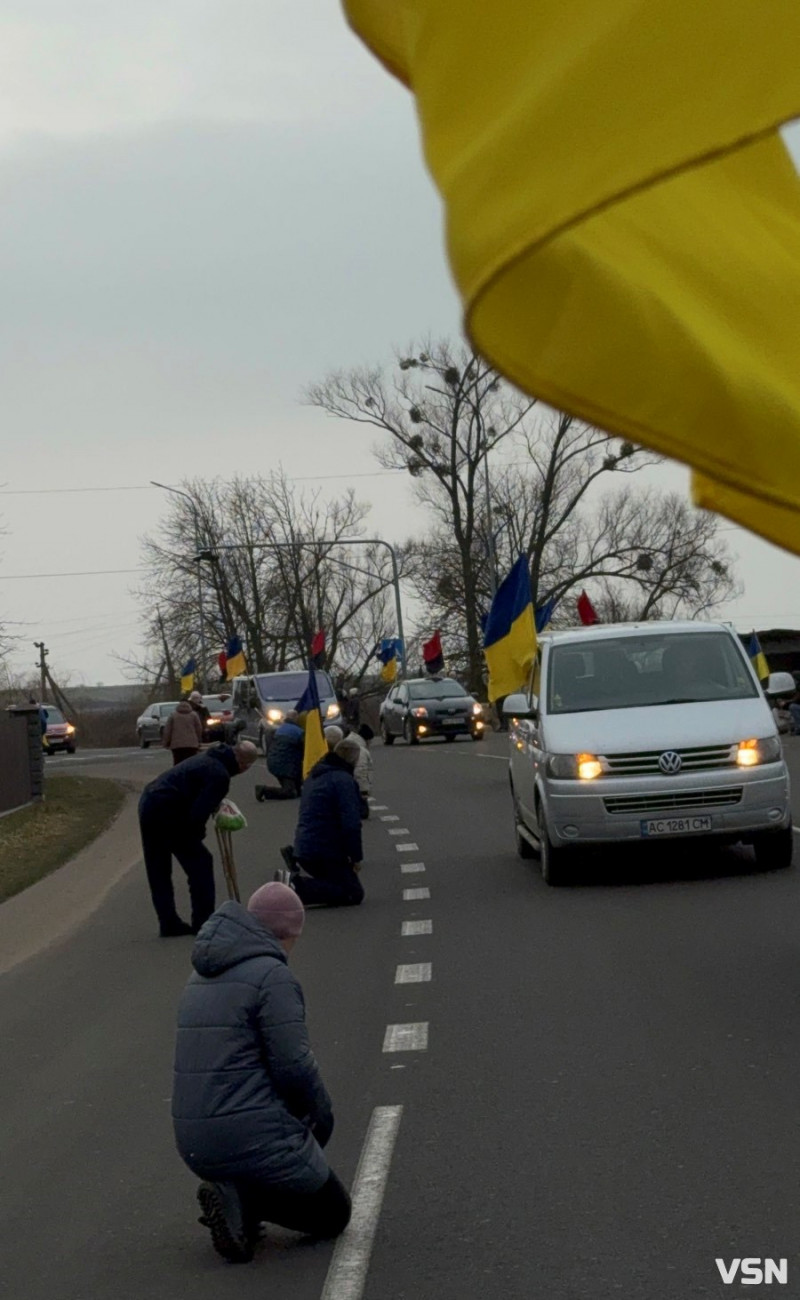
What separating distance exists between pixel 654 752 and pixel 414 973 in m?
3.76

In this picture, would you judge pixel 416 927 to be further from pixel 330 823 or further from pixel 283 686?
pixel 283 686

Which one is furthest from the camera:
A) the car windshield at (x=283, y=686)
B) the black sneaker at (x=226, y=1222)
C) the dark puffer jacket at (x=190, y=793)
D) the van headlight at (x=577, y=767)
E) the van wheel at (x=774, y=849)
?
the car windshield at (x=283, y=686)

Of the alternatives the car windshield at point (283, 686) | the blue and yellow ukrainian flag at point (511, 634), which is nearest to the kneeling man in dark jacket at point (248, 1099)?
the blue and yellow ukrainian flag at point (511, 634)

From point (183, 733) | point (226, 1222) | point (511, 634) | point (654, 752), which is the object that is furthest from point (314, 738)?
point (226, 1222)

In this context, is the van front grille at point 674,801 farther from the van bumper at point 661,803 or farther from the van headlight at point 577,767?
the van headlight at point 577,767

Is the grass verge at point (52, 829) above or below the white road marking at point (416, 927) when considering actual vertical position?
above

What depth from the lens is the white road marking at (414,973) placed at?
10562mm

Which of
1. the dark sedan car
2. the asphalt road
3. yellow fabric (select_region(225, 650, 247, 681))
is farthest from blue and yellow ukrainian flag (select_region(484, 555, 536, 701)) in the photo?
yellow fabric (select_region(225, 650, 247, 681))

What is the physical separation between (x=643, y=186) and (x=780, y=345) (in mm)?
198

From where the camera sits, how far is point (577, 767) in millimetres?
13945

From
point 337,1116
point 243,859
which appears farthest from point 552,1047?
point 243,859

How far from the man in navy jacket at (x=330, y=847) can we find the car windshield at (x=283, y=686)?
2713cm

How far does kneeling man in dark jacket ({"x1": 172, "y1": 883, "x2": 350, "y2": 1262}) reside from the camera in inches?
219

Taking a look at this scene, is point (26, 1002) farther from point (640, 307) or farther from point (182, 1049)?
point (640, 307)
